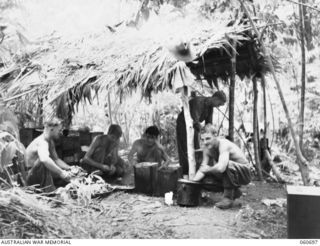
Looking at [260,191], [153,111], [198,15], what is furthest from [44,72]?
[260,191]

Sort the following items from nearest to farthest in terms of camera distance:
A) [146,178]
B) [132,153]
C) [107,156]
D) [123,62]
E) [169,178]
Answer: [169,178] < [146,178] < [123,62] < [132,153] < [107,156]

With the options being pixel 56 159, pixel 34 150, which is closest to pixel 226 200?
pixel 56 159

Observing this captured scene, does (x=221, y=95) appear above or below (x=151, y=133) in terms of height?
above

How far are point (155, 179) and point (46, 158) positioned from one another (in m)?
0.72

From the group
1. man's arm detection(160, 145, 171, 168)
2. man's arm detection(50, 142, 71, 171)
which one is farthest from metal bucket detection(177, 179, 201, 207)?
man's arm detection(50, 142, 71, 171)

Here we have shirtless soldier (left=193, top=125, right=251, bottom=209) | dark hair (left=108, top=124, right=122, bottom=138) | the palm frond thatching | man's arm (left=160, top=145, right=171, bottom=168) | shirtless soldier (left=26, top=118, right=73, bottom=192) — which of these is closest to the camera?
shirtless soldier (left=26, top=118, right=73, bottom=192)

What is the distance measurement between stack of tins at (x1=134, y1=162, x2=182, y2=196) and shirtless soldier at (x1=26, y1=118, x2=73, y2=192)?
50 centimetres

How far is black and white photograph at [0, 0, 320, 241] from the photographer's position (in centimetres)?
218

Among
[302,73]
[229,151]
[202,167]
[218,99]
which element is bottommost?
[202,167]

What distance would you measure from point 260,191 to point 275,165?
7.3 inches

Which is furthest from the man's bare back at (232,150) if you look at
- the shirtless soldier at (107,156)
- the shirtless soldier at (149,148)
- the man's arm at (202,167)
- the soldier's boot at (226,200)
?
the shirtless soldier at (107,156)

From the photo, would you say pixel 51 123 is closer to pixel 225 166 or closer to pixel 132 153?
pixel 132 153

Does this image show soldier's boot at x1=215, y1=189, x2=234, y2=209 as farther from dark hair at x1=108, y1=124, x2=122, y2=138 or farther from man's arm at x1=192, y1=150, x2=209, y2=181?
dark hair at x1=108, y1=124, x2=122, y2=138

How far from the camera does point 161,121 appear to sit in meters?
3.18
